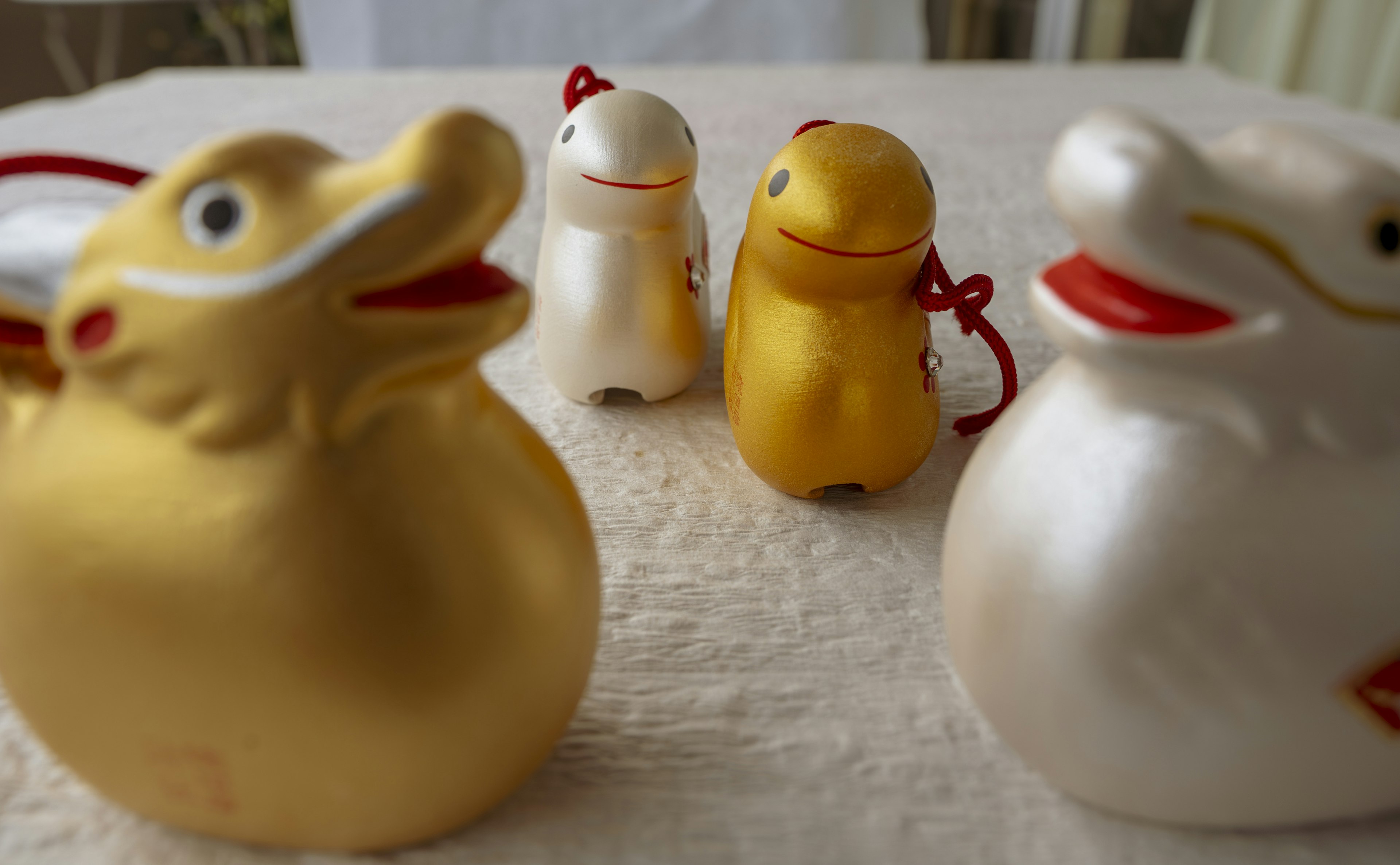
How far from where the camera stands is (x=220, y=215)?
0.33 meters

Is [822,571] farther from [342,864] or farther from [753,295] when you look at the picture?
[342,864]

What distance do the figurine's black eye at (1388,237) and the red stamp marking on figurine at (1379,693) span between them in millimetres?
132

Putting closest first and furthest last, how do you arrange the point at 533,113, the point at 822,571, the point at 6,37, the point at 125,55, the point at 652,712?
the point at 652,712 → the point at 822,571 → the point at 533,113 → the point at 6,37 → the point at 125,55

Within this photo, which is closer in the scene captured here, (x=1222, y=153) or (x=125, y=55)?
(x=1222, y=153)

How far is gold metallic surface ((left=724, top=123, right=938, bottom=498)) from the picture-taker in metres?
0.54

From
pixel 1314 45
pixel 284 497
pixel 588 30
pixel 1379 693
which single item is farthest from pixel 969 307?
pixel 1314 45

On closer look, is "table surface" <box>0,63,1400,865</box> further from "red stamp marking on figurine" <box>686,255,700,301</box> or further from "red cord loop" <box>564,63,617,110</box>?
"red cord loop" <box>564,63,617,110</box>

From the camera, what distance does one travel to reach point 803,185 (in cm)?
54

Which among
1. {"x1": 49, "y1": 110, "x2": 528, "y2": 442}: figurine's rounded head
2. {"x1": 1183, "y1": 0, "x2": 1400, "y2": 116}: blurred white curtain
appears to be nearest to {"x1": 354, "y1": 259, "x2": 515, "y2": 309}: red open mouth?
{"x1": 49, "y1": 110, "x2": 528, "y2": 442}: figurine's rounded head

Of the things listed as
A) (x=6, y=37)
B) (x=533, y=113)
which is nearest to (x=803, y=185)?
(x=533, y=113)

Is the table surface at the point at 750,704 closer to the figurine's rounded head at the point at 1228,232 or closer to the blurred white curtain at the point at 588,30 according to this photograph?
the figurine's rounded head at the point at 1228,232

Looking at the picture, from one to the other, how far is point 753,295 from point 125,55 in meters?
2.84

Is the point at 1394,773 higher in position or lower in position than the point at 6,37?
higher

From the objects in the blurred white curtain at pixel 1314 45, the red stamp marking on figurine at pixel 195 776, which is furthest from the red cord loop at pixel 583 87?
the blurred white curtain at pixel 1314 45
